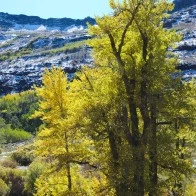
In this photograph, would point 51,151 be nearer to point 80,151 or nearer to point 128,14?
point 80,151

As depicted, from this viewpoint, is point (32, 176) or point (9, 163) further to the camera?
point (9, 163)

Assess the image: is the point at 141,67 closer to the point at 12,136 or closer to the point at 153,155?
the point at 153,155

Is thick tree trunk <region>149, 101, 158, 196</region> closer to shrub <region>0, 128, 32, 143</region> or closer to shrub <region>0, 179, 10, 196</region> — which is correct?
shrub <region>0, 179, 10, 196</region>

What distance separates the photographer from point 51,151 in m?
29.0

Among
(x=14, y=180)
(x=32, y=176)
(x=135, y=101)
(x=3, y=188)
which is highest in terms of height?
(x=135, y=101)

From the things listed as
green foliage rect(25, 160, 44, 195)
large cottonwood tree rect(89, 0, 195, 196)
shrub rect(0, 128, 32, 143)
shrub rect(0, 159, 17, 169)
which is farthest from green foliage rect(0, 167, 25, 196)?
shrub rect(0, 128, 32, 143)

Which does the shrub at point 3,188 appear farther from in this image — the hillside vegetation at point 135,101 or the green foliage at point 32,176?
the hillside vegetation at point 135,101

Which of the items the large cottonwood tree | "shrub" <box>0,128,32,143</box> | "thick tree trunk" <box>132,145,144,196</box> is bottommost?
"shrub" <box>0,128,32,143</box>

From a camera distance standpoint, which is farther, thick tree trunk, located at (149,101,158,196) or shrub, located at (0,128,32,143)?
shrub, located at (0,128,32,143)

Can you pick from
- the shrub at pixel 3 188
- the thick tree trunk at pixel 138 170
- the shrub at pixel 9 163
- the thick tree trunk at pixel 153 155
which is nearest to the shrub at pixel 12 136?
the shrub at pixel 9 163

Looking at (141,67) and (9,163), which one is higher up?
(141,67)

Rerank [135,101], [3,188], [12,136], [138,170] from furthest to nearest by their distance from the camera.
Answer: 1. [12,136]
2. [3,188]
3. [135,101]
4. [138,170]

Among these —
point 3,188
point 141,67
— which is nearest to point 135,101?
point 141,67

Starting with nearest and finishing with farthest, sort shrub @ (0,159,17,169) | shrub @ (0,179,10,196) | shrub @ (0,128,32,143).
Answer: shrub @ (0,179,10,196) < shrub @ (0,159,17,169) < shrub @ (0,128,32,143)
